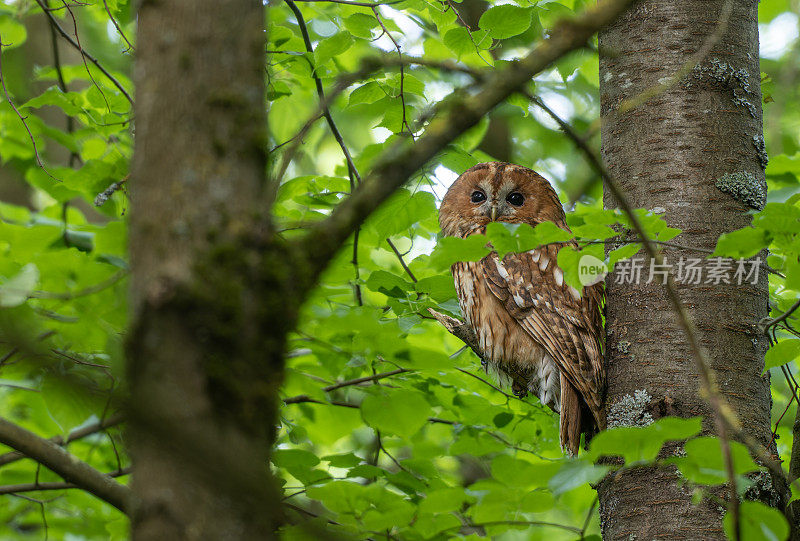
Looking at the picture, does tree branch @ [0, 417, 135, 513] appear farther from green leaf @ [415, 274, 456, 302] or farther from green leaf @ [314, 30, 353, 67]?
green leaf @ [314, 30, 353, 67]

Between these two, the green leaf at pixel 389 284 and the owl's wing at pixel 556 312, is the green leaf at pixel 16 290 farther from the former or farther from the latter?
the owl's wing at pixel 556 312

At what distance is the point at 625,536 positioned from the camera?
2.18 meters

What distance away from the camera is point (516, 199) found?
3.89m

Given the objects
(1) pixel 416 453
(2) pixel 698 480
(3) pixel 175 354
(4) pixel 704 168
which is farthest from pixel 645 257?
(3) pixel 175 354

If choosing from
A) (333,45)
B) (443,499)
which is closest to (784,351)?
(443,499)

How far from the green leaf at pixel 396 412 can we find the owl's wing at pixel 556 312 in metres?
0.68

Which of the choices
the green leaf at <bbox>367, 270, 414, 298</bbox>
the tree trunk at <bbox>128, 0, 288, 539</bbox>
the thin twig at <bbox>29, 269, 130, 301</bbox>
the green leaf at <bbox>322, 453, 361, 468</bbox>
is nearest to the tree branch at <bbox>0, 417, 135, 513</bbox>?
the thin twig at <bbox>29, 269, 130, 301</bbox>

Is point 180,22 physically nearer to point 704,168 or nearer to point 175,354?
point 175,354

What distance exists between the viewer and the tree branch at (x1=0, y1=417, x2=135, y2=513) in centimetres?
205

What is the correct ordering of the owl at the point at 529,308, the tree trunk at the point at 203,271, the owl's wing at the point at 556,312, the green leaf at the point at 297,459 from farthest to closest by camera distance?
the owl at the point at 529,308
the owl's wing at the point at 556,312
the green leaf at the point at 297,459
the tree trunk at the point at 203,271

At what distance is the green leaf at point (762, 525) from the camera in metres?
1.39

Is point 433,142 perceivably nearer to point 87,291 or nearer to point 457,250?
point 457,250

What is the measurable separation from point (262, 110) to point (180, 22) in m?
0.16

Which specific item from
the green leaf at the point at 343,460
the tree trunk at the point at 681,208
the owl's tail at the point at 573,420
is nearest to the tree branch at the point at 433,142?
the tree trunk at the point at 681,208
